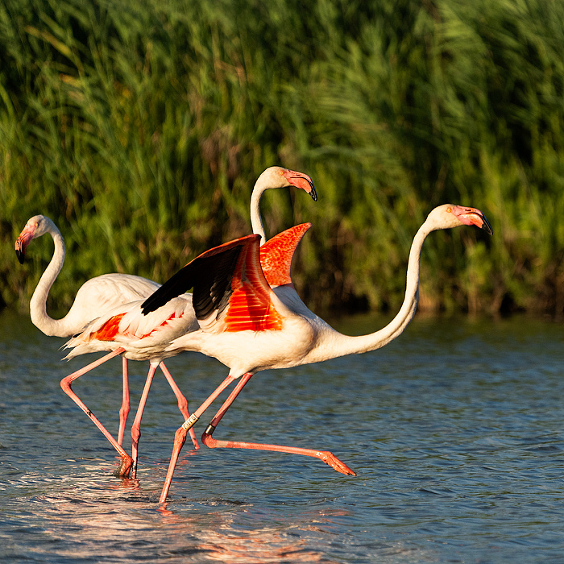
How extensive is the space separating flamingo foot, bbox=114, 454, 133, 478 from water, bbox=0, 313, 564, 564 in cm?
8

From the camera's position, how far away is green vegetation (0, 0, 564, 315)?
11219mm

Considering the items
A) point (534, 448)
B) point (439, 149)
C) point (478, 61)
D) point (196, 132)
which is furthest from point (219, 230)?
point (534, 448)

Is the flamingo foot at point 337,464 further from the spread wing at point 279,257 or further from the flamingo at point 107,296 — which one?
the flamingo at point 107,296

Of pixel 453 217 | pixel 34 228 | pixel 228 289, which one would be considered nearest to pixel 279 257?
pixel 228 289

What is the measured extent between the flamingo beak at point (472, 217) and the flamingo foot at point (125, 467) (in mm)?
2376

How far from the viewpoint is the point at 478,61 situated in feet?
38.0

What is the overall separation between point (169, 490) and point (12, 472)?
96 cm

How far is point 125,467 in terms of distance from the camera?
20.4 ft

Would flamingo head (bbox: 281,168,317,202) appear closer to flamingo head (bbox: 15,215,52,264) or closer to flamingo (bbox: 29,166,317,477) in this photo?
flamingo (bbox: 29,166,317,477)

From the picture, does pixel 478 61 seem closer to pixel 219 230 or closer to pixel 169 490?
pixel 219 230

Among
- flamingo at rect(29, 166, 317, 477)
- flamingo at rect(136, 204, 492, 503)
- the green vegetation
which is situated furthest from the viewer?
the green vegetation

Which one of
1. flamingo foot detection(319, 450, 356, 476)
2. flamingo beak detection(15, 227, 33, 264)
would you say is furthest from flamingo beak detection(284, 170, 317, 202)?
flamingo beak detection(15, 227, 33, 264)

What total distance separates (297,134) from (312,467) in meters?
5.86

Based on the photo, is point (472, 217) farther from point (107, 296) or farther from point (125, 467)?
point (107, 296)
